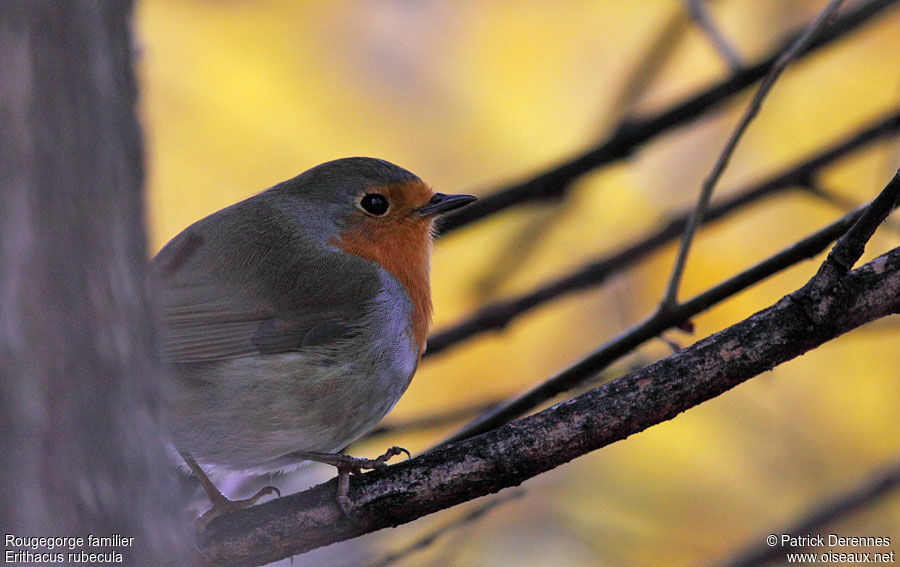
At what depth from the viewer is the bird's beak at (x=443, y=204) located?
3.79 metres

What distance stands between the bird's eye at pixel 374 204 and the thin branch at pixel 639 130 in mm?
403

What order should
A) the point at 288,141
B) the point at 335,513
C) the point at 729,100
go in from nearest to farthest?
1. the point at 335,513
2. the point at 729,100
3. the point at 288,141

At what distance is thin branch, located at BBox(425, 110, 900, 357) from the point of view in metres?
3.59

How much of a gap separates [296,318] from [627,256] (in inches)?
54.7

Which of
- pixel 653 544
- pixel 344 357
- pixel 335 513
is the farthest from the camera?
pixel 653 544

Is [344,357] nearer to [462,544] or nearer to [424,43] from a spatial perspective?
[462,544]

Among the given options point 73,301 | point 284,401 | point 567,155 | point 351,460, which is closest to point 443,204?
point 567,155

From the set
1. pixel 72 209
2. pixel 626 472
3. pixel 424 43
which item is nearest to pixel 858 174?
pixel 626 472

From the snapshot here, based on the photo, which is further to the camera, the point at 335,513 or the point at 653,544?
the point at 653,544

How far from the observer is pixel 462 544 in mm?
3504

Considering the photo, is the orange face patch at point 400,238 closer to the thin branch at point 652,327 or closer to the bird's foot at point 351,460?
the bird's foot at point 351,460

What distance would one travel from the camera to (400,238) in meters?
3.82

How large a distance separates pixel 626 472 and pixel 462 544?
1876 millimetres

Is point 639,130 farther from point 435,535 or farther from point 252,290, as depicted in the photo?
point 435,535
